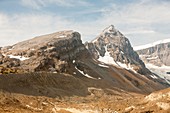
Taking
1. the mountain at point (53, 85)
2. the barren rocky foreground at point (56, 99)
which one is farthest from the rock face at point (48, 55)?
the barren rocky foreground at point (56, 99)

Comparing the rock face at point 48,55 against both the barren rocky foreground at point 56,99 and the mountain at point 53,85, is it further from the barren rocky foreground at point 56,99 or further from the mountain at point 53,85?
the barren rocky foreground at point 56,99

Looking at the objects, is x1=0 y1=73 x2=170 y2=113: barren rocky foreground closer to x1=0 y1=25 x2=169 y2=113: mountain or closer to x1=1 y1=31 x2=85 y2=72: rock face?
x1=0 y1=25 x2=169 y2=113: mountain

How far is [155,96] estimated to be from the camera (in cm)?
5834

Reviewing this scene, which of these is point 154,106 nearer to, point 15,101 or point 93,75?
point 15,101

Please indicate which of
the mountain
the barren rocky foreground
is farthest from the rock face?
the barren rocky foreground

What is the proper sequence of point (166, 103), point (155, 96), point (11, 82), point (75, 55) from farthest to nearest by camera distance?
1. point (75, 55)
2. point (11, 82)
3. point (155, 96)
4. point (166, 103)

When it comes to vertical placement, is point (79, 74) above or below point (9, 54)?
below

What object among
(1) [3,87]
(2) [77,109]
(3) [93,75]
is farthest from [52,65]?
(2) [77,109]

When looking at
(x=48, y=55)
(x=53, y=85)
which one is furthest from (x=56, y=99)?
(x=48, y=55)

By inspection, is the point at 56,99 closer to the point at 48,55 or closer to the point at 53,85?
the point at 53,85

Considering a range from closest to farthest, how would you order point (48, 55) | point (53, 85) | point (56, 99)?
1. point (56, 99)
2. point (53, 85)
3. point (48, 55)

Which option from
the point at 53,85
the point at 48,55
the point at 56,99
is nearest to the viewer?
the point at 56,99

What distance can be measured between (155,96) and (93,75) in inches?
4794

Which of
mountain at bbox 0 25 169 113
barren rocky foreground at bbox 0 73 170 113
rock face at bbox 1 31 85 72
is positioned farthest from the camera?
rock face at bbox 1 31 85 72
